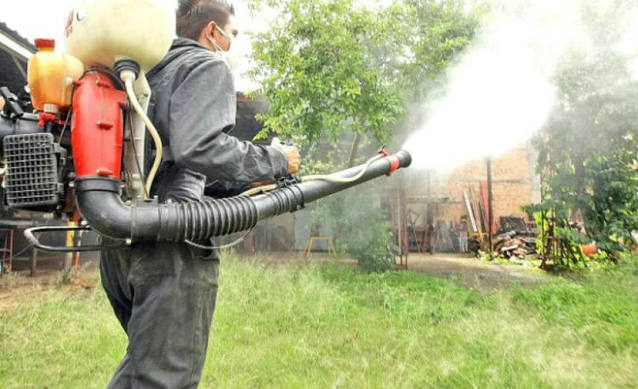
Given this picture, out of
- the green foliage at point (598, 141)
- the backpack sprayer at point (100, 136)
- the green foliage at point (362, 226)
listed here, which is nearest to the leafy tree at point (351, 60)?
the green foliage at point (362, 226)

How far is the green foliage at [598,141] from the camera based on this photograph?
21.0 feet

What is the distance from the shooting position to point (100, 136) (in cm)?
118

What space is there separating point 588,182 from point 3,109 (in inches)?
307

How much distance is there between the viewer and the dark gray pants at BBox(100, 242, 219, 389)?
1265 mm

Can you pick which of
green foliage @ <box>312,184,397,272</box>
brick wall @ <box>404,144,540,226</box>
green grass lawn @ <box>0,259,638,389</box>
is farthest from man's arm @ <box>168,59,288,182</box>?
brick wall @ <box>404,144,540,226</box>

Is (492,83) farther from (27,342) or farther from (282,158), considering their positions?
(27,342)

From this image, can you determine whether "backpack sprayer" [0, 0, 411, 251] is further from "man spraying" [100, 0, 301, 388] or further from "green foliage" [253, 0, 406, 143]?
"green foliage" [253, 0, 406, 143]

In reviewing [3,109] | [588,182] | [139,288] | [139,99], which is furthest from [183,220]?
[588,182]

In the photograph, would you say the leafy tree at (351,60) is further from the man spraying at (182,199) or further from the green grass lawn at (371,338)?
the man spraying at (182,199)

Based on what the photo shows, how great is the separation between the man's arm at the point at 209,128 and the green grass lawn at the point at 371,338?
1876 mm

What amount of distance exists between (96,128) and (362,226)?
7.01m

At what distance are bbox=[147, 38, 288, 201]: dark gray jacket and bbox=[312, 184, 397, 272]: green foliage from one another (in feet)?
21.3

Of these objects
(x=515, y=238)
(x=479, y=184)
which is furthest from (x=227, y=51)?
(x=479, y=184)

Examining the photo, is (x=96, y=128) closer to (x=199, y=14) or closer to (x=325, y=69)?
(x=199, y=14)
